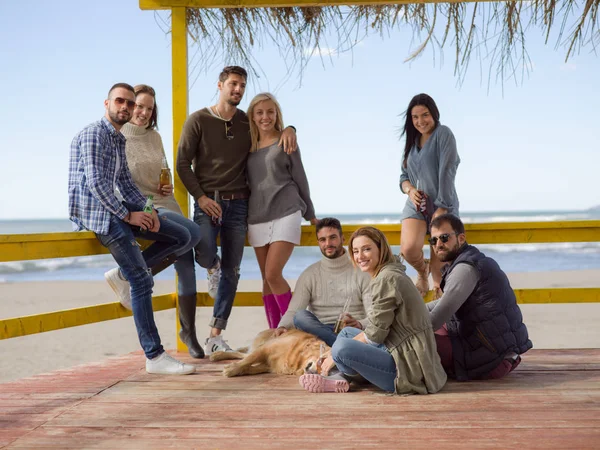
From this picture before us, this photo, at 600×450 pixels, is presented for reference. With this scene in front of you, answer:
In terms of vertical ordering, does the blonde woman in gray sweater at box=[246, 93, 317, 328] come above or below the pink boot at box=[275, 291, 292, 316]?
above

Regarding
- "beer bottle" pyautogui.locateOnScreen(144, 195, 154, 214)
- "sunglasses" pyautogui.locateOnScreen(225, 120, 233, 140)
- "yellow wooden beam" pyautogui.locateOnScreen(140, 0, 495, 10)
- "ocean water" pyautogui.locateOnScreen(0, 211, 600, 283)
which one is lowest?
"ocean water" pyautogui.locateOnScreen(0, 211, 600, 283)

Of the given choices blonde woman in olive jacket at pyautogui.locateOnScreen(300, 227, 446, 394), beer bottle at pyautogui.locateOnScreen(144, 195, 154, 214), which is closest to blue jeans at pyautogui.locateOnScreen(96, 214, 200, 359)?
beer bottle at pyautogui.locateOnScreen(144, 195, 154, 214)

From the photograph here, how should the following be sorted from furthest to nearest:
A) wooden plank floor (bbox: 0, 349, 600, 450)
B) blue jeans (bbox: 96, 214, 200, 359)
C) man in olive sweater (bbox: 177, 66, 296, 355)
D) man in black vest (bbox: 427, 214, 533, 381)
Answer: man in olive sweater (bbox: 177, 66, 296, 355)
blue jeans (bbox: 96, 214, 200, 359)
man in black vest (bbox: 427, 214, 533, 381)
wooden plank floor (bbox: 0, 349, 600, 450)

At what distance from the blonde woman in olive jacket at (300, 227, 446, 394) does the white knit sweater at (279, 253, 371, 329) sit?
0.66 meters

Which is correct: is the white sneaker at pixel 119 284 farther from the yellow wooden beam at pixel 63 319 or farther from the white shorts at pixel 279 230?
the white shorts at pixel 279 230

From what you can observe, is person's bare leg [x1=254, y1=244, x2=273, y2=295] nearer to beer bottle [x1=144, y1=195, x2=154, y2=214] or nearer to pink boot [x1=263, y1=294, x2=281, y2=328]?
pink boot [x1=263, y1=294, x2=281, y2=328]

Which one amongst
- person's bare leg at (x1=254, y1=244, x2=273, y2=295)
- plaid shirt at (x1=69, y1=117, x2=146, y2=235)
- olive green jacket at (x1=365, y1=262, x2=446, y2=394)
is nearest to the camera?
olive green jacket at (x1=365, y1=262, x2=446, y2=394)

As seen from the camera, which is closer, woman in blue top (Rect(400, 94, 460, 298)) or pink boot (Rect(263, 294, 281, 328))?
woman in blue top (Rect(400, 94, 460, 298))

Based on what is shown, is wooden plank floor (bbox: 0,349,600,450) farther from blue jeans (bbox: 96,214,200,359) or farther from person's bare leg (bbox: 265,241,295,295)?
person's bare leg (bbox: 265,241,295,295)

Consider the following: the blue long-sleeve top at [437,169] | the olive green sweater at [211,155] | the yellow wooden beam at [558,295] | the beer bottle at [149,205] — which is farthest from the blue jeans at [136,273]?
the yellow wooden beam at [558,295]

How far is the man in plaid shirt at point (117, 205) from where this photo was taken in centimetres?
377

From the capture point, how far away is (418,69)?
2748 cm

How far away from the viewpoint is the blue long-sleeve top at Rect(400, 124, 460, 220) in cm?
435

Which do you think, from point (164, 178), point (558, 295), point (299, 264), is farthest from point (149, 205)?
point (299, 264)
